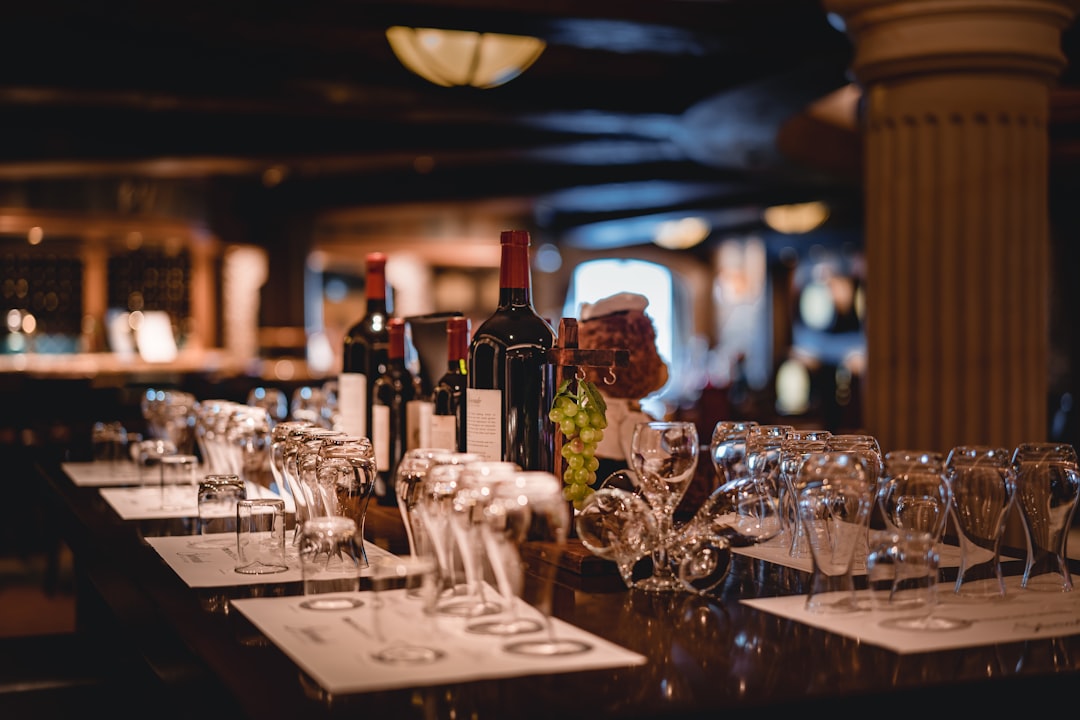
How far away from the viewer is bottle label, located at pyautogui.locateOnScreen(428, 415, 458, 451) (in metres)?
2.13

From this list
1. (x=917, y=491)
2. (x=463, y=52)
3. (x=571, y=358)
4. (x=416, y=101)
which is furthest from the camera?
(x=416, y=101)

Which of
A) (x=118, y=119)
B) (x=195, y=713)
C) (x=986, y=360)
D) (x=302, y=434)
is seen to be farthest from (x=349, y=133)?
(x=195, y=713)

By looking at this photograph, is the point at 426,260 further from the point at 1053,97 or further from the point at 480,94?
the point at 1053,97

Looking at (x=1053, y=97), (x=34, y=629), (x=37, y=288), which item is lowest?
(x=34, y=629)

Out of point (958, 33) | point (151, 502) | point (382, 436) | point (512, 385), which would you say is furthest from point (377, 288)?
point (958, 33)

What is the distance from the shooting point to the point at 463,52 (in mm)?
5480

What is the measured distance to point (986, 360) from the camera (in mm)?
4312

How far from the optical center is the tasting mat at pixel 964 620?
48.9 inches

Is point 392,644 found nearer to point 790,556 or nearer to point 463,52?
point 790,556

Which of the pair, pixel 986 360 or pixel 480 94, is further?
pixel 480 94

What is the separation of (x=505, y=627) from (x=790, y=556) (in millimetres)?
687

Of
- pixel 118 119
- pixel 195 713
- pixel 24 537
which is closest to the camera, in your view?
pixel 195 713

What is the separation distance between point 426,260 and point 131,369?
4.52 metres

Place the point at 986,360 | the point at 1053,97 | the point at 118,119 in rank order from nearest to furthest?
the point at 986,360
the point at 1053,97
the point at 118,119
